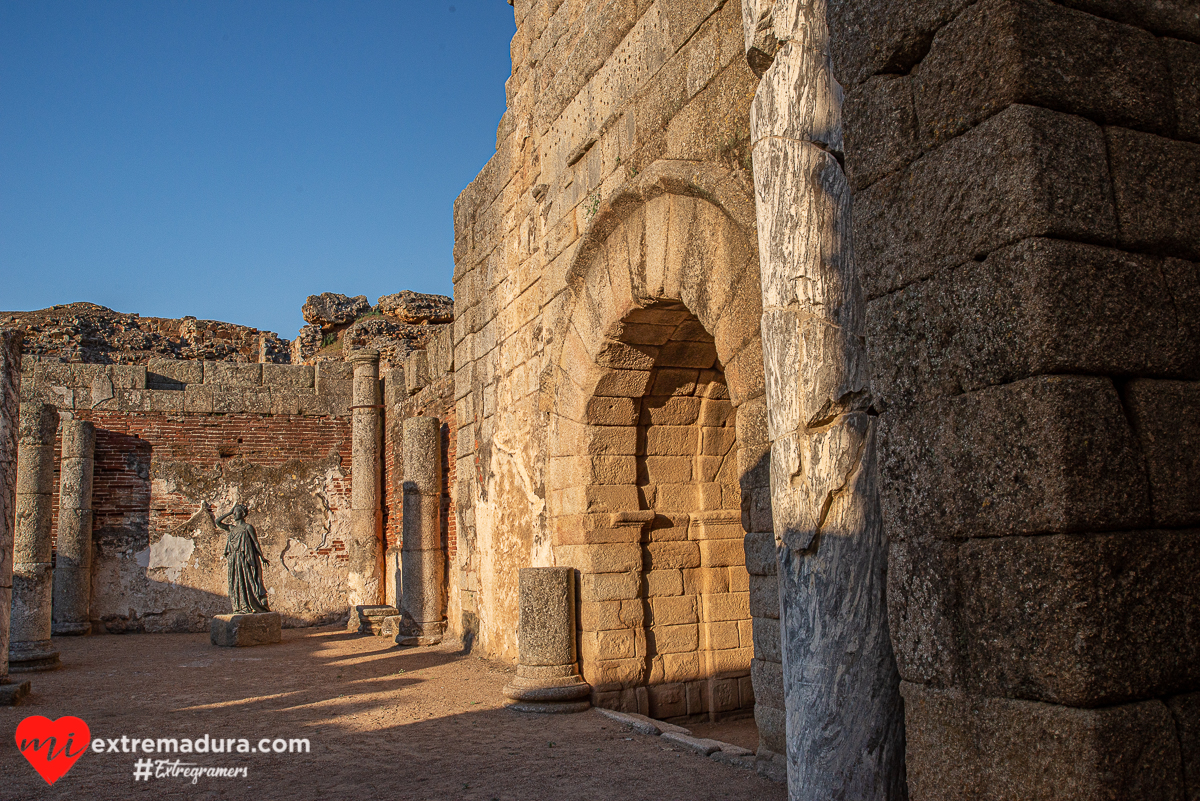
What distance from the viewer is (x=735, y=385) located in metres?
4.43

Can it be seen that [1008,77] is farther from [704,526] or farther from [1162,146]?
[704,526]

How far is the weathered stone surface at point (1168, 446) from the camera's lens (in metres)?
2.06

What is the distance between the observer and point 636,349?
614 cm

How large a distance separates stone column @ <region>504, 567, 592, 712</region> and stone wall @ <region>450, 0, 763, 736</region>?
118 millimetres

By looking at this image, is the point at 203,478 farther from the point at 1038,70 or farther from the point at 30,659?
the point at 1038,70

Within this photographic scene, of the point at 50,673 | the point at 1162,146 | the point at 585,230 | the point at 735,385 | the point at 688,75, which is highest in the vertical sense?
the point at 688,75

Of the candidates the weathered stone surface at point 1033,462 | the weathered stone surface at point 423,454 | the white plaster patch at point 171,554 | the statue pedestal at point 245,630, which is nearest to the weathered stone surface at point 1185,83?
the weathered stone surface at point 1033,462

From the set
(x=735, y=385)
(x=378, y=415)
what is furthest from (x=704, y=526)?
(x=378, y=415)

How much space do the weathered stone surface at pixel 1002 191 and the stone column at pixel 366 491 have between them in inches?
464

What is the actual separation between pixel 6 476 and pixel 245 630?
463 cm

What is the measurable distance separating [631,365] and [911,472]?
393 cm

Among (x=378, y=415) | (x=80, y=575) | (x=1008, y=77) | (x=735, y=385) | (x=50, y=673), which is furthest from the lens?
(x=378, y=415)

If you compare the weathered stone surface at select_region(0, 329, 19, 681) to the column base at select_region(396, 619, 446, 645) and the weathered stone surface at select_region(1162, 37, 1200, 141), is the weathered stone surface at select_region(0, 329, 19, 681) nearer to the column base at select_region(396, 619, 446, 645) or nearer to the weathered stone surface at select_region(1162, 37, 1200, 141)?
the column base at select_region(396, 619, 446, 645)

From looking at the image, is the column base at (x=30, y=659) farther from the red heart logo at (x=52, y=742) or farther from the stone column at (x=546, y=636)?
the stone column at (x=546, y=636)
